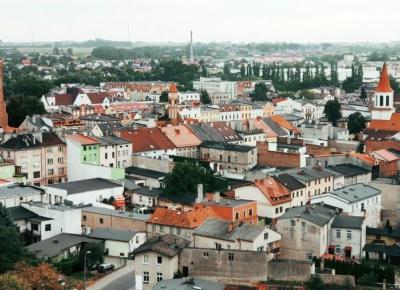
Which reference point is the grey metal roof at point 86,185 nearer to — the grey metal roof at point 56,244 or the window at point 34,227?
the window at point 34,227

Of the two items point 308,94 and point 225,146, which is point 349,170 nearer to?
point 225,146

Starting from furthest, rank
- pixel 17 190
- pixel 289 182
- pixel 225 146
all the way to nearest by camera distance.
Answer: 1. pixel 225 146
2. pixel 289 182
3. pixel 17 190

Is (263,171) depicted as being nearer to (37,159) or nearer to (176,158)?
(176,158)

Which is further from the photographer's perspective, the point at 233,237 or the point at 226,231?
the point at 226,231

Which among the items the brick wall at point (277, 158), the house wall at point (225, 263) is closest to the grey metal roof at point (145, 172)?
the brick wall at point (277, 158)

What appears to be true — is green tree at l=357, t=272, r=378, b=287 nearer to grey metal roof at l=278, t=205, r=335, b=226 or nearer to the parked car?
grey metal roof at l=278, t=205, r=335, b=226

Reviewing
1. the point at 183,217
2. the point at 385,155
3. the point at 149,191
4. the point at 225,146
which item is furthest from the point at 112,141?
the point at 385,155
